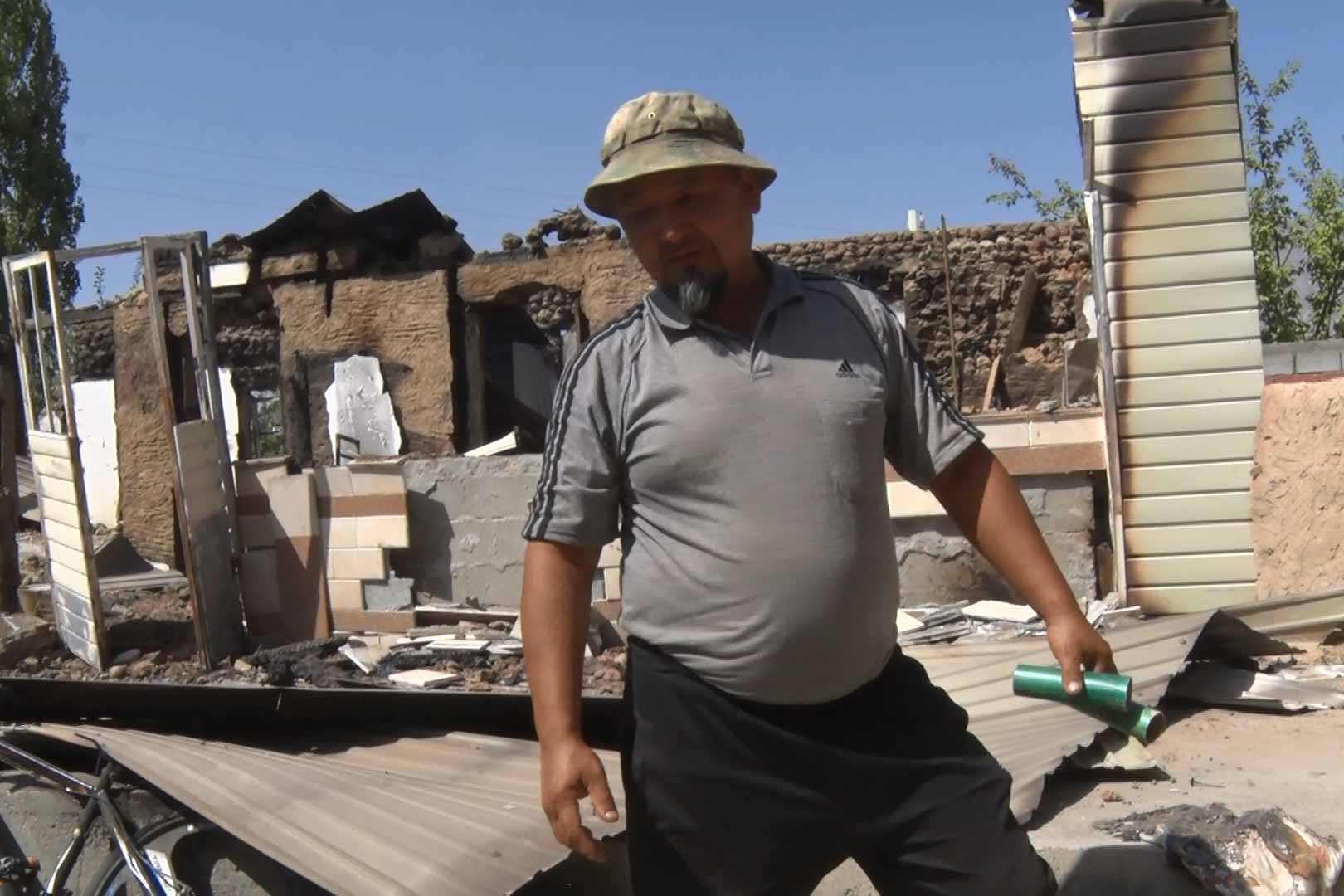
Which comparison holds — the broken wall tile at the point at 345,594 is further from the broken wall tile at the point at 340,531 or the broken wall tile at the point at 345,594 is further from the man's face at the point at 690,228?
the man's face at the point at 690,228

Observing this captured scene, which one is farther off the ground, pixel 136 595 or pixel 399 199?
pixel 399 199

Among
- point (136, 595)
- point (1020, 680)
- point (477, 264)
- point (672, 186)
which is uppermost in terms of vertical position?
point (477, 264)

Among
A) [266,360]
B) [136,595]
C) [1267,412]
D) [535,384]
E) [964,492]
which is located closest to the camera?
[964,492]

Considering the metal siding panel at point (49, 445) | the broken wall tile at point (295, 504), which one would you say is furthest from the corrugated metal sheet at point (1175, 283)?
the metal siding panel at point (49, 445)

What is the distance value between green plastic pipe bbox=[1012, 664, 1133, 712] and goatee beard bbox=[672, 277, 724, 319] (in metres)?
0.79

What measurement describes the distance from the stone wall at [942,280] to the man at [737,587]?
8.09 meters

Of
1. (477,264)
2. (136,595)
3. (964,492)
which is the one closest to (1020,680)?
(964,492)

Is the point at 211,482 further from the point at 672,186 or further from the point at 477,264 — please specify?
the point at 672,186

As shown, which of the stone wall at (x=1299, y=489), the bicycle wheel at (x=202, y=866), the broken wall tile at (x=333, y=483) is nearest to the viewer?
the bicycle wheel at (x=202, y=866)

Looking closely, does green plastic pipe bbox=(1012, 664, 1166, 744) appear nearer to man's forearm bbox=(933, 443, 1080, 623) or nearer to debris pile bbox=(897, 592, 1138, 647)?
man's forearm bbox=(933, 443, 1080, 623)

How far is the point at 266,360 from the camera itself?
14.0 meters

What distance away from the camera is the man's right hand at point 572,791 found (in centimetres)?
Answer: 189

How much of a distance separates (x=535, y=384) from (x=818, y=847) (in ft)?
35.7

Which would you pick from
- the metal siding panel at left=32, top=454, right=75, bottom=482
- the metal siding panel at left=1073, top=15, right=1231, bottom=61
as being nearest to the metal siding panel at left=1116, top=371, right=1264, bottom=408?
the metal siding panel at left=1073, top=15, right=1231, bottom=61
